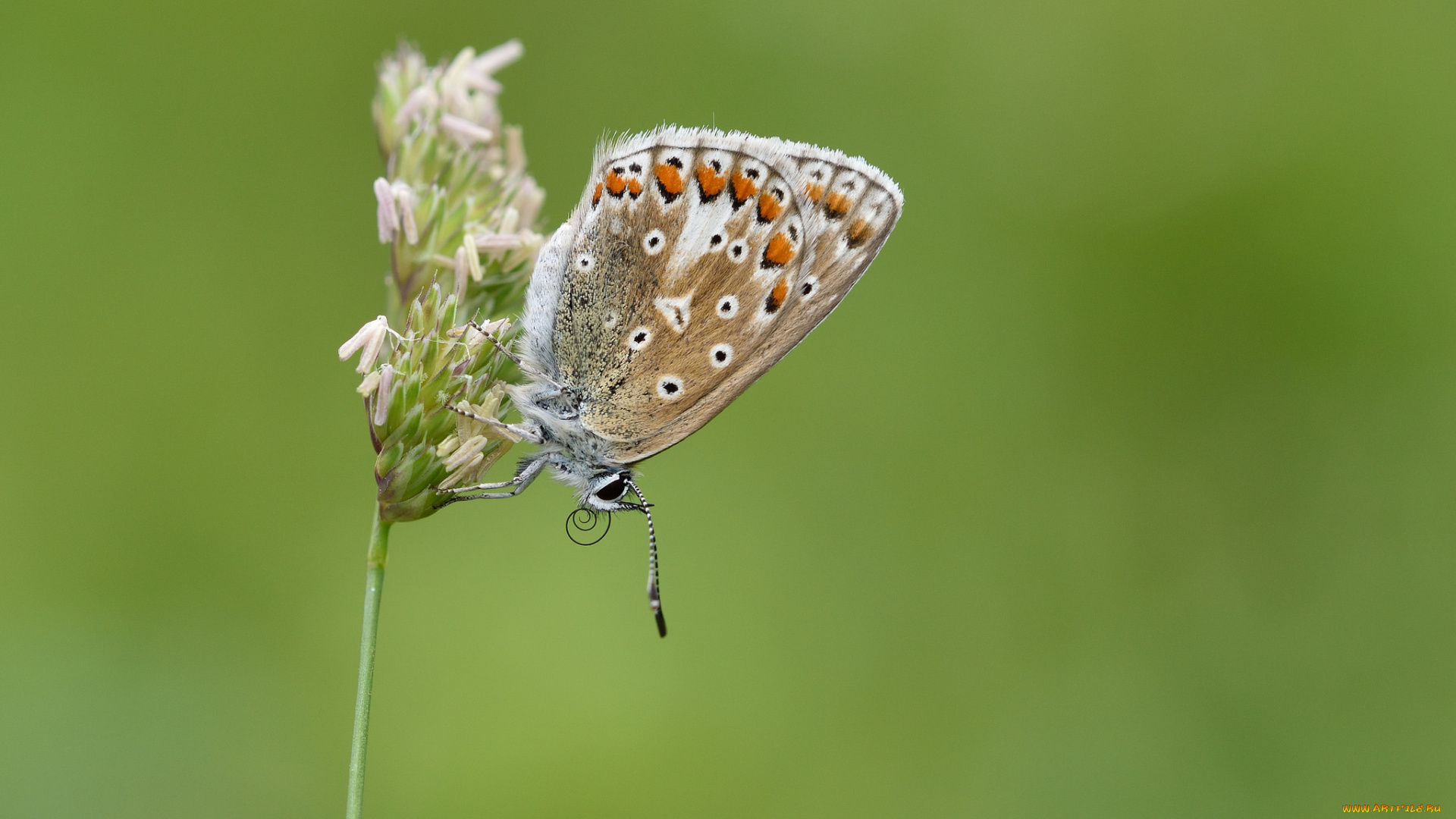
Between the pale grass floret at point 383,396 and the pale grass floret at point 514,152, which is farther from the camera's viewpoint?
the pale grass floret at point 514,152

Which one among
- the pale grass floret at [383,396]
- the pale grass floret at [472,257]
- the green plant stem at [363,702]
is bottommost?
the green plant stem at [363,702]

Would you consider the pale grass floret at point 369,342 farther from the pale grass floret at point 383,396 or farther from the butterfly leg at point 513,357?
the butterfly leg at point 513,357

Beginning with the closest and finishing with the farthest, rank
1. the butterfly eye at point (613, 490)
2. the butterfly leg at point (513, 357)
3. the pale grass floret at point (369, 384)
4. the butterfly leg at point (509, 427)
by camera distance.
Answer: the pale grass floret at point (369, 384) → the butterfly leg at point (509, 427) → the butterfly leg at point (513, 357) → the butterfly eye at point (613, 490)

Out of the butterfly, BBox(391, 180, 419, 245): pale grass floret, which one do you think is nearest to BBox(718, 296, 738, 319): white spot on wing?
the butterfly

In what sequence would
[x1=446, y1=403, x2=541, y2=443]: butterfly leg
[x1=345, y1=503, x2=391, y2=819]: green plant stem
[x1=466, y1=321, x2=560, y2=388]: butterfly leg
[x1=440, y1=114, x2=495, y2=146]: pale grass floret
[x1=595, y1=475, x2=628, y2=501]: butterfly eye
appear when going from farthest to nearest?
[x1=595, y1=475, x2=628, y2=501]: butterfly eye < [x1=440, y1=114, x2=495, y2=146]: pale grass floret < [x1=466, y1=321, x2=560, y2=388]: butterfly leg < [x1=446, y1=403, x2=541, y2=443]: butterfly leg < [x1=345, y1=503, x2=391, y2=819]: green plant stem

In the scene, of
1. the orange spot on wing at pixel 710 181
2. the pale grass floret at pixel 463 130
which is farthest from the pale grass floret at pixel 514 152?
the orange spot on wing at pixel 710 181

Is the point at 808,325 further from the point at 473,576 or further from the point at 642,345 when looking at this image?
the point at 473,576

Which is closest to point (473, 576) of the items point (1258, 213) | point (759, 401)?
point (759, 401)

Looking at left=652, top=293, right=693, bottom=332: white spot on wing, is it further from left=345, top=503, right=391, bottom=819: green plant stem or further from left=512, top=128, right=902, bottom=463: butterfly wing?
left=345, top=503, right=391, bottom=819: green plant stem
